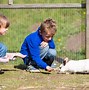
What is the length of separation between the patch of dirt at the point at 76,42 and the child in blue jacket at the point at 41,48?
42.6 inches

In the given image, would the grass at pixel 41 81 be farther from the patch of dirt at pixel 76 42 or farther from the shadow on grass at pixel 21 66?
the patch of dirt at pixel 76 42

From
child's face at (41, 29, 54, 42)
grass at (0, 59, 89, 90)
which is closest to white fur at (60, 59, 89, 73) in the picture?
grass at (0, 59, 89, 90)

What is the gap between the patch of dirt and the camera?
295 inches

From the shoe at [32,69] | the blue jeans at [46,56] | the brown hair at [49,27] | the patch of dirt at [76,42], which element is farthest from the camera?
the patch of dirt at [76,42]

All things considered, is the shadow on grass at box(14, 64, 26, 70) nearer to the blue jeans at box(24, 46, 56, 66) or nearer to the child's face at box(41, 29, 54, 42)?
the blue jeans at box(24, 46, 56, 66)

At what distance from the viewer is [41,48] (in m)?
6.40

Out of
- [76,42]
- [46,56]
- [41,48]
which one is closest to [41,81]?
[41,48]

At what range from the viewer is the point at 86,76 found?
5.91 metres

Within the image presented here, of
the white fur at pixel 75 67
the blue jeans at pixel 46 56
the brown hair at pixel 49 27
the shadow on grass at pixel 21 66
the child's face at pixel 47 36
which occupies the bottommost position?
the shadow on grass at pixel 21 66

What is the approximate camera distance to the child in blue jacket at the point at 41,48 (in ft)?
20.2

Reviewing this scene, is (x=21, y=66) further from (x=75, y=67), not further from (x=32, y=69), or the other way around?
(x=75, y=67)

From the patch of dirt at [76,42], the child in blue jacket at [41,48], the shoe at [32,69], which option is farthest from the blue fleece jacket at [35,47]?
the patch of dirt at [76,42]

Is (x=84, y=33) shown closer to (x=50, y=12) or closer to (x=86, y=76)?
(x=50, y=12)

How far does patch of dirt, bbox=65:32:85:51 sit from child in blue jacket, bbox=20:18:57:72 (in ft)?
3.55
